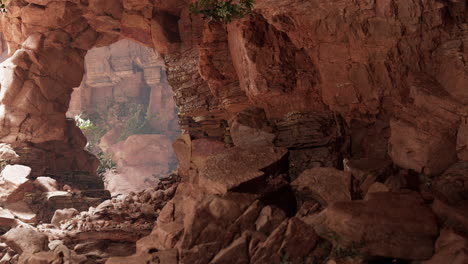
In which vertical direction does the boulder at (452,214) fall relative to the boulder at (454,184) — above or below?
below

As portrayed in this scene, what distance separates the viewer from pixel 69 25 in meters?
13.5

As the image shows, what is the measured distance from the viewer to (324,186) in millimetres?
5168

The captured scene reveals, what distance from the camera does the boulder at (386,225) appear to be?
12.4ft

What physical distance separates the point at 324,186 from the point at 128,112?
26.1 metres

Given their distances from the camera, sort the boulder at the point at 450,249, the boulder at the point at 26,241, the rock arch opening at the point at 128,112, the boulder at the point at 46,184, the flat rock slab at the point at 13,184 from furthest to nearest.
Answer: the rock arch opening at the point at 128,112 < the boulder at the point at 46,184 < the flat rock slab at the point at 13,184 < the boulder at the point at 26,241 < the boulder at the point at 450,249

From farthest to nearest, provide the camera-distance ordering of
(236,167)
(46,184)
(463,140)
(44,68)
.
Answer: (44,68), (46,184), (236,167), (463,140)

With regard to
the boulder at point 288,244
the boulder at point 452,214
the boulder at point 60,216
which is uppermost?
the boulder at point 452,214

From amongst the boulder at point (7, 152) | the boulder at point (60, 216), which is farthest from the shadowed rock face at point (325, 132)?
the boulder at point (7, 152)

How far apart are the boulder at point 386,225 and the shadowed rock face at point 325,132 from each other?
12mm

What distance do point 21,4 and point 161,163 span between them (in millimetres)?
16914

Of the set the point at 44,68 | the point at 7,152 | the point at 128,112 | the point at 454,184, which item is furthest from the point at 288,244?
the point at 128,112

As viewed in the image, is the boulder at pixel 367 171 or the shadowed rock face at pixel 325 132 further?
the boulder at pixel 367 171

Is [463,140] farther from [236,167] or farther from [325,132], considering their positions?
[236,167]

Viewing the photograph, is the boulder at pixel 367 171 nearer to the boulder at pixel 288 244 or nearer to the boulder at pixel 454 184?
the boulder at pixel 454 184
